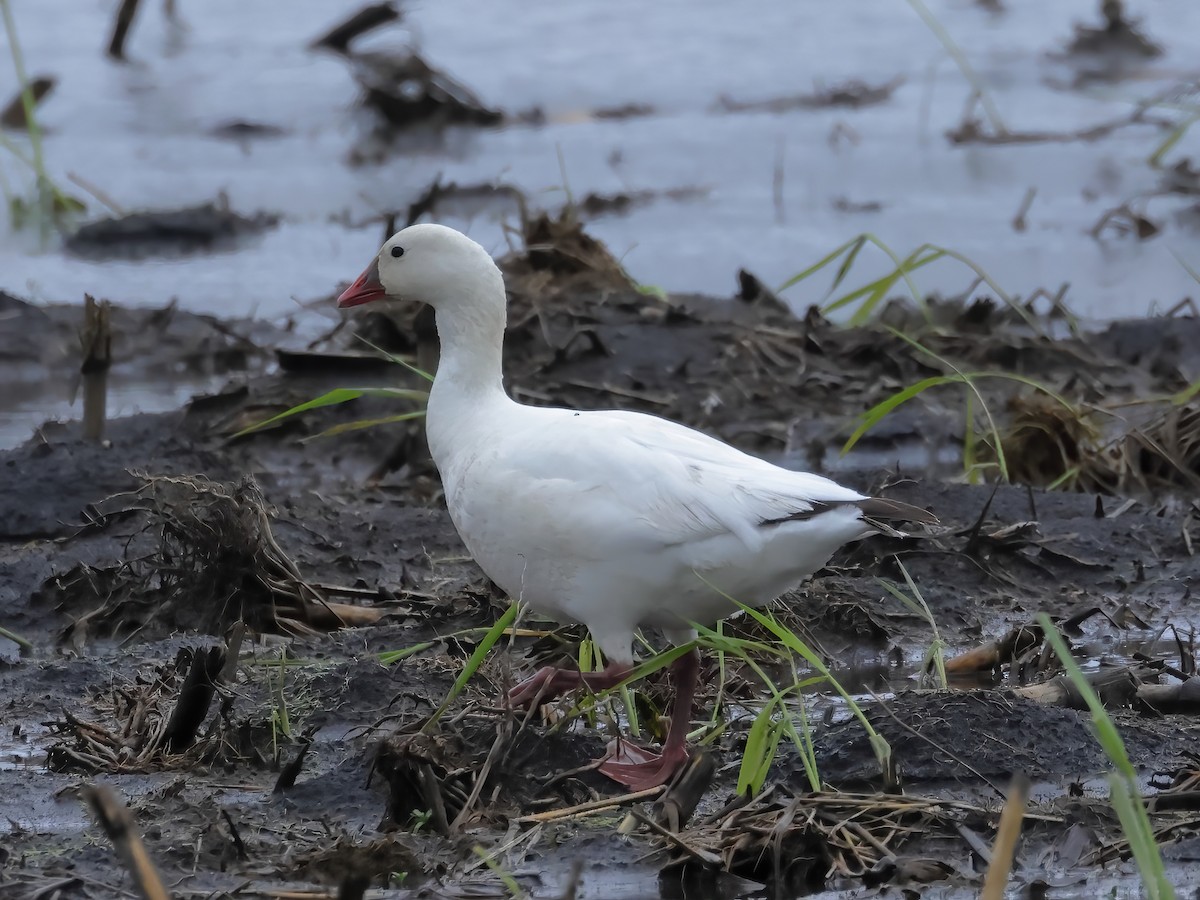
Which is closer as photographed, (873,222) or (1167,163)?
(873,222)

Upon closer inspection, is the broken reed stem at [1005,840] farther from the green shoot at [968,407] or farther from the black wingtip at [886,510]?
the green shoot at [968,407]

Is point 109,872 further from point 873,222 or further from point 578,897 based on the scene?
point 873,222

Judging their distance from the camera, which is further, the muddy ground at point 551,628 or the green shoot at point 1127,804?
the muddy ground at point 551,628

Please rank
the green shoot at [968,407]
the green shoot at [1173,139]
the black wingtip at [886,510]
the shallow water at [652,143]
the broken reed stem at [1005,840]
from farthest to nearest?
1. the shallow water at [652,143]
2. the green shoot at [1173,139]
3. the green shoot at [968,407]
4. the black wingtip at [886,510]
5. the broken reed stem at [1005,840]

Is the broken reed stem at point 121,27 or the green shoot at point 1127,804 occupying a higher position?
the green shoot at point 1127,804

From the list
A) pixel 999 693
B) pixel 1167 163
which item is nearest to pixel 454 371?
pixel 999 693

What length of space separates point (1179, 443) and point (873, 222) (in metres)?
5.49

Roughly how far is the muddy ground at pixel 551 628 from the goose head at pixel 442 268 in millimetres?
958

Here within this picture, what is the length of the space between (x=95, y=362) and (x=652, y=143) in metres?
8.34

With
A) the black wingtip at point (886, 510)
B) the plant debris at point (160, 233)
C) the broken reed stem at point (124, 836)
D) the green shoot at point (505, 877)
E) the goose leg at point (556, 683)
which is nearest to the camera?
the broken reed stem at point (124, 836)

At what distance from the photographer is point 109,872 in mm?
3582

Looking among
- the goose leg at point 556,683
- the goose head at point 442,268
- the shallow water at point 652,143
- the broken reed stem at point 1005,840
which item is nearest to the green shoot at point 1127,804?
the broken reed stem at point 1005,840

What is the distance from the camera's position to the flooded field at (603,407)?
146 inches

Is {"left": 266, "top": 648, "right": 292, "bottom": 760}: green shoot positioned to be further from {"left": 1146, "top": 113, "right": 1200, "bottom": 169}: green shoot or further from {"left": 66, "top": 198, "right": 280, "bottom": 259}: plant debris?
{"left": 66, "top": 198, "right": 280, "bottom": 259}: plant debris
